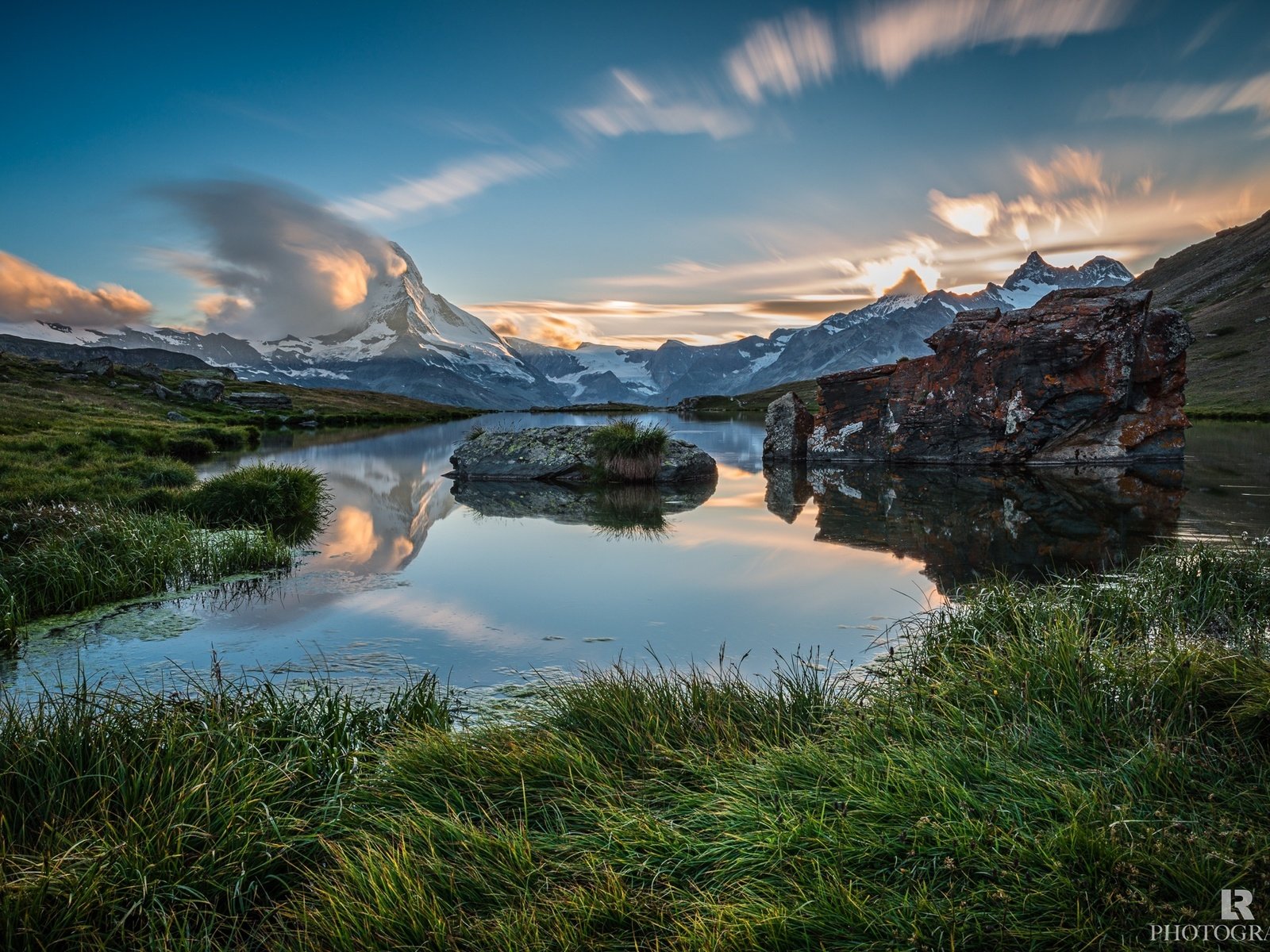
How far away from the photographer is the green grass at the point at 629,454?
23266mm

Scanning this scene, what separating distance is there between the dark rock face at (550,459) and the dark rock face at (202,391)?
64279 mm

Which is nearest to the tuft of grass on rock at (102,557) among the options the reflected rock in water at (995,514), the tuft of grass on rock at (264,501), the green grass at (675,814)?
the tuft of grass on rock at (264,501)

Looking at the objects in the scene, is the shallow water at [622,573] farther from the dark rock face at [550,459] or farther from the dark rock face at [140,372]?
the dark rock face at [140,372]

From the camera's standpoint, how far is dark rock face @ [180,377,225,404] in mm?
76000

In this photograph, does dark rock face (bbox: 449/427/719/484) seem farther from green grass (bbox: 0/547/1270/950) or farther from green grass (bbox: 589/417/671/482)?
green grass (bbox: 0/547/1270/950)

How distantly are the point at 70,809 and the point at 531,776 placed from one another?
2.58m

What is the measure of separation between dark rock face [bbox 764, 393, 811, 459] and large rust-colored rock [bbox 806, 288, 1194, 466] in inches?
183

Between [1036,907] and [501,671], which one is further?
[501,671]

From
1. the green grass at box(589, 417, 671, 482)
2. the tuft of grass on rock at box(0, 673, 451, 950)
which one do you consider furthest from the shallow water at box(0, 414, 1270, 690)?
the green grass at box(589, 417, 671, 482)

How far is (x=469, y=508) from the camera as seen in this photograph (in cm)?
1867

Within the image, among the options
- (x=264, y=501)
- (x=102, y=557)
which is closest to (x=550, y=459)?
(x=264, y=501)

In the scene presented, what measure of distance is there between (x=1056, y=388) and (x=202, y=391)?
84.5 m

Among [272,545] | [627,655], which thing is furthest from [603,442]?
[627,655]

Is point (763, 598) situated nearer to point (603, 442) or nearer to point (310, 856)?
point (310, 856)
